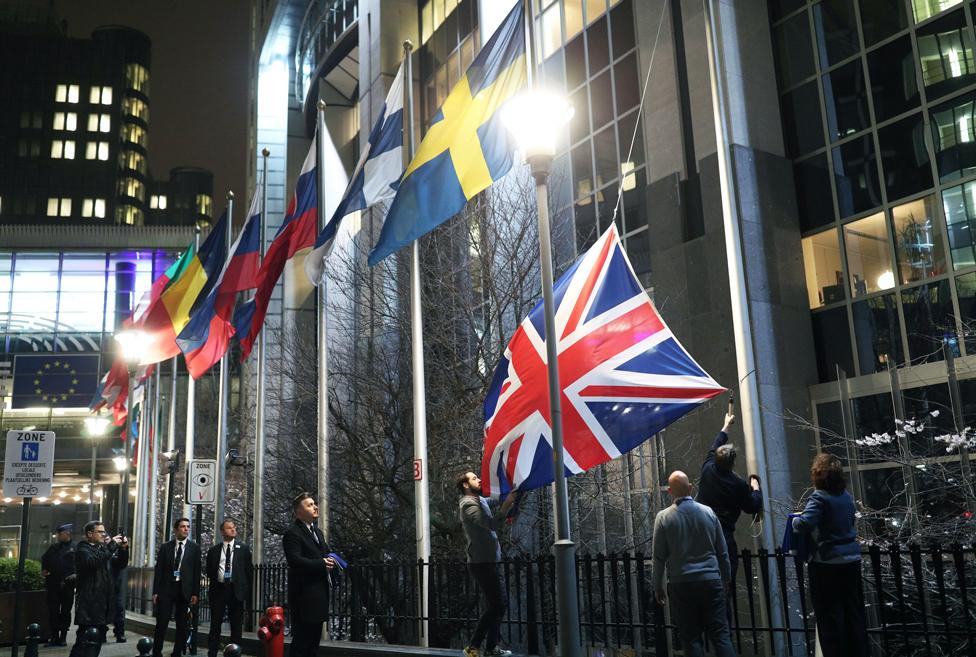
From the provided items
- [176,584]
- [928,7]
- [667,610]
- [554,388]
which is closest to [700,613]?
[554,388]

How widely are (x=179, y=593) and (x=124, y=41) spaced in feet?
471

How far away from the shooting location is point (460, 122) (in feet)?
40.8

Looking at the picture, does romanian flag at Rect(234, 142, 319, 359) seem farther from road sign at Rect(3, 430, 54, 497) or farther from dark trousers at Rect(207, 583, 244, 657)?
dark trousers at Rect(207, 583, 244, 657)

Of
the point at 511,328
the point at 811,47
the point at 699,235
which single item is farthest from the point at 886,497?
the point at 811,47

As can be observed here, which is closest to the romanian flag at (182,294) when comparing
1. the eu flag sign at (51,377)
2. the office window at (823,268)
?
the office window at (823,268)

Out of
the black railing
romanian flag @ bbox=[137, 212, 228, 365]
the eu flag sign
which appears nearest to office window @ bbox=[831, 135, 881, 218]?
the black railing

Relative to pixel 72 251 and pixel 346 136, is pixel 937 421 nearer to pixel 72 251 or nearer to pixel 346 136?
pixel 346 136

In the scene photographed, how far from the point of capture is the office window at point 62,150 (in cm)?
13025

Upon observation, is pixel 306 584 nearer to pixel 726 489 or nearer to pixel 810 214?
pixel 726 489

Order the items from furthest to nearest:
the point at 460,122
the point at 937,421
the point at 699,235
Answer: the point at 699,235, the point at 937,421, the point at 460,122

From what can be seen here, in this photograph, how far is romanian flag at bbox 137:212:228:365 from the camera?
20.1 m

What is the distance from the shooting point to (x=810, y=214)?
19328mm

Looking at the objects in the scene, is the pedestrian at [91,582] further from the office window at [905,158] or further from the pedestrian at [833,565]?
the office window at [905,158]

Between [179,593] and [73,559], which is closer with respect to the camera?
[179,593]
